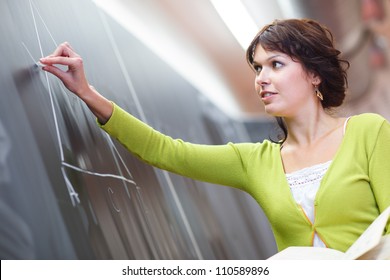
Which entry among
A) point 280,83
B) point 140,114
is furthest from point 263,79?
point 140,114

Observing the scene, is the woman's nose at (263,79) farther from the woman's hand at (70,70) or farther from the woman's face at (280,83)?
the woman's hand at (70,70)

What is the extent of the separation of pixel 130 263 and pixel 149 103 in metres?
0.94

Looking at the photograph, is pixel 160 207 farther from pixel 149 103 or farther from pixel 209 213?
pixel 209 213

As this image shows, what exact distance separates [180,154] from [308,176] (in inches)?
10.2

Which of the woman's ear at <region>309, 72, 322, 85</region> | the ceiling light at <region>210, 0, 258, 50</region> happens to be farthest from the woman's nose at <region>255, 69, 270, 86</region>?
the ceiling light at <region>210, 0, 258, 50</region>

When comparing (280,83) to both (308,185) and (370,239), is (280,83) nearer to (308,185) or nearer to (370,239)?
(308,185)

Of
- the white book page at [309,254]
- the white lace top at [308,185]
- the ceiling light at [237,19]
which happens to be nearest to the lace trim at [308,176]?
→ the white lace top at [308,185]

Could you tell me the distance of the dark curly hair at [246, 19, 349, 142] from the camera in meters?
1.36

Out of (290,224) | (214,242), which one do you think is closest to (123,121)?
(290,224)

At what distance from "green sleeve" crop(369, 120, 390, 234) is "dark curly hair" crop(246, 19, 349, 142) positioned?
208 millimetres

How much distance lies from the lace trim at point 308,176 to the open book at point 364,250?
8.1 inches

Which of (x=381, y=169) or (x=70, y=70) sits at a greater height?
(x=70, y=70)

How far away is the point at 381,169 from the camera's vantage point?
1.24 metres

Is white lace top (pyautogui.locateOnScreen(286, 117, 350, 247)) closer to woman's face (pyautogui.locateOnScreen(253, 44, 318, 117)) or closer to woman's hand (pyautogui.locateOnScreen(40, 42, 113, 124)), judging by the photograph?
woman's face (pyautogui.locateOnScreen(253, 44, 318, 117))
